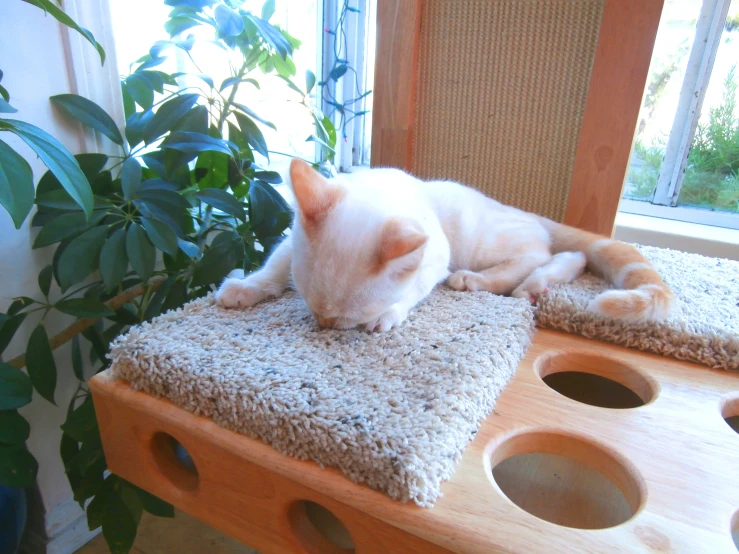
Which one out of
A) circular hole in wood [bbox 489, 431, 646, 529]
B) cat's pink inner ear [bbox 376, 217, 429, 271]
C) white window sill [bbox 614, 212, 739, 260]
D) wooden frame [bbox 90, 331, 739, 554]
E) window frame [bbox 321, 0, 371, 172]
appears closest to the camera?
wooden frame [bbox 90, 331, 739, 554]

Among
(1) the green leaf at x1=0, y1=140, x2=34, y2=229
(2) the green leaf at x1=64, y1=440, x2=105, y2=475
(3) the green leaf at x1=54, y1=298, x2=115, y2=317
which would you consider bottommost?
(2) the green leaf at x1=64, y1=440, x2=105, y2=475

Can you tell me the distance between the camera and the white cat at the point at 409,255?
29.3 inches

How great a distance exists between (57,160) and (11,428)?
0.46 metres

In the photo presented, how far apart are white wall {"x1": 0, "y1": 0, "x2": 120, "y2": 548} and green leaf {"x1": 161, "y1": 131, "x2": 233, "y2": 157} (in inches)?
9.2

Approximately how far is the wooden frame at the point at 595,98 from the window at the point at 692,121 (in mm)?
513

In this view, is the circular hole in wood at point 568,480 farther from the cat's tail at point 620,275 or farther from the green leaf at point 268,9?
the green leaf at point 268,9

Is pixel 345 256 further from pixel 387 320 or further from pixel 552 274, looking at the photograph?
pixel 552 274

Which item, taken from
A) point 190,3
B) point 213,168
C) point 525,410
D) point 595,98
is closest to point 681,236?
point 595,98

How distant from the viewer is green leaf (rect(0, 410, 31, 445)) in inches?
30.0

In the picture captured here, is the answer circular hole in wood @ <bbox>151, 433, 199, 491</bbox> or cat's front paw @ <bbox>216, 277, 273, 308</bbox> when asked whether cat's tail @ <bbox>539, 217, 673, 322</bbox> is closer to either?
cat's front paw @ <bbox>216, 277, 273, 308</bbox>

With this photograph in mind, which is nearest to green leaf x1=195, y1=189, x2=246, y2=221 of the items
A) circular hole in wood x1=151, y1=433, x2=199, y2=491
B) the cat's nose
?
the cat's nose

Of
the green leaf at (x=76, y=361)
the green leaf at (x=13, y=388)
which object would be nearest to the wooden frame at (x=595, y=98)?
the green leaf at (x=76, y=361)

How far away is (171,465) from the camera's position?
0.74 m

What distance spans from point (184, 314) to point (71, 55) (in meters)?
0.58
